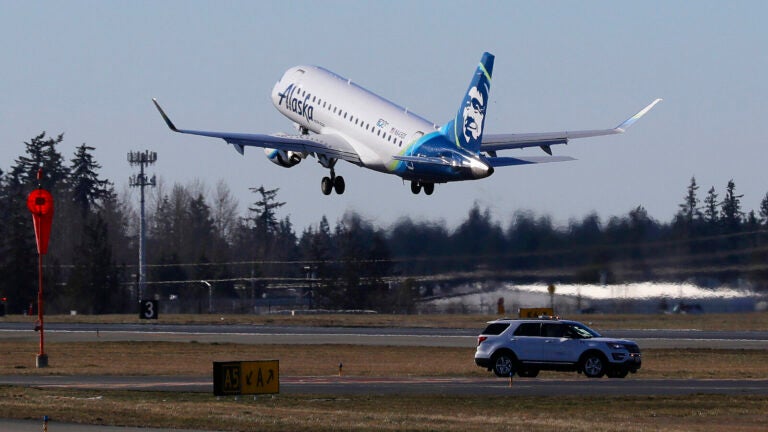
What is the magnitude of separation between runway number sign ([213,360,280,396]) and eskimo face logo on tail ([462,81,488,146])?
33.2 metres

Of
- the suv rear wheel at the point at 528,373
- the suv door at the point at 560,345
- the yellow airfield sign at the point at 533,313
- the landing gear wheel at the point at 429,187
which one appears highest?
the landing gear wheel at the point at 429,187

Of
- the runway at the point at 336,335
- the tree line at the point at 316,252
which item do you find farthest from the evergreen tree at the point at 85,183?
the runway at the point at 336,335

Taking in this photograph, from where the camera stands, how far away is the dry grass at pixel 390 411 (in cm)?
3594

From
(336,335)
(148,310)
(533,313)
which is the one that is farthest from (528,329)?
(148,310)

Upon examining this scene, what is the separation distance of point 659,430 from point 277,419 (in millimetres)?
9087

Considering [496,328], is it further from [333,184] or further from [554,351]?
[333,184]

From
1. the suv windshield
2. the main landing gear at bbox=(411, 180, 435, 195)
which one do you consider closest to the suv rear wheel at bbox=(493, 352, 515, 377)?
the suv windshield

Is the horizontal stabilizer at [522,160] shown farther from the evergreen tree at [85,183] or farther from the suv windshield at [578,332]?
the evergreen tree at [85,183]

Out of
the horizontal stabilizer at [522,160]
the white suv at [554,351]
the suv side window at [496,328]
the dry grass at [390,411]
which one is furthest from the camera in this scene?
the horizontal stabilizer at [522,160]

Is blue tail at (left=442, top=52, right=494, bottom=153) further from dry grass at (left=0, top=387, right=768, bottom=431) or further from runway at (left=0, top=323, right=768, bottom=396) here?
dry grass at (left=0, top=387, right=768, bottom=431)

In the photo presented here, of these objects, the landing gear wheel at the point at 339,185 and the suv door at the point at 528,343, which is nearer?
the suv door at the point at 528,343

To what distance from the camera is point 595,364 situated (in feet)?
174

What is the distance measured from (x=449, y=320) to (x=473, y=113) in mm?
26393

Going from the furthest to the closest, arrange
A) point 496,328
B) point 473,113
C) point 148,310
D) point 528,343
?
point 148,310, point 473,113, point 496,328, point 528,343
